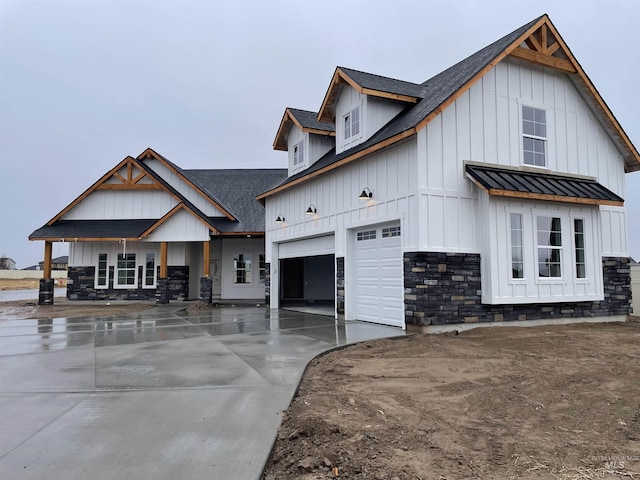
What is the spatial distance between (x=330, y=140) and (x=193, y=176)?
1283 centimetres

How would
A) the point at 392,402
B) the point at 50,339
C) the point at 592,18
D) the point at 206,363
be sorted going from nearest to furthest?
the point at 392,402
the point at 206,363
the point at 50,339
the point at 592,18

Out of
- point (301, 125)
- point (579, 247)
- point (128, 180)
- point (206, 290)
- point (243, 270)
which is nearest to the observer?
point (579, 247)

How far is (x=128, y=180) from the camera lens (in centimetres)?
2169

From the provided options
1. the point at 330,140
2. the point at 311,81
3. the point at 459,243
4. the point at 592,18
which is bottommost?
the point at 459,243

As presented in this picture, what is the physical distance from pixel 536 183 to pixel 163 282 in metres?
15.9

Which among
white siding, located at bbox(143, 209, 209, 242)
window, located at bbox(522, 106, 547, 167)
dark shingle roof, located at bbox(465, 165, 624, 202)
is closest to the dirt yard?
dark shingle roof, located at bbox(465, 165, 624, 202)

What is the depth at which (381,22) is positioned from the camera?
99.1 ft

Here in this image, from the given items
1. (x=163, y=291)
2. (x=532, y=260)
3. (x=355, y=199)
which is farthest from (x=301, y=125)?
(x=163, y=291)

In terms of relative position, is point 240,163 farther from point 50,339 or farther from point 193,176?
point 50,339

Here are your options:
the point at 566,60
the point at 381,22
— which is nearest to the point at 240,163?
the point at 381,22

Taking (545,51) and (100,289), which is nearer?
(545,51)

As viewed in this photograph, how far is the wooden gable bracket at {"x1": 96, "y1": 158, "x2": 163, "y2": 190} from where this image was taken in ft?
70.9

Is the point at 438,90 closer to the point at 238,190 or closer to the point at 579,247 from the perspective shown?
the point at 579,247

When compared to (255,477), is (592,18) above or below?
above
